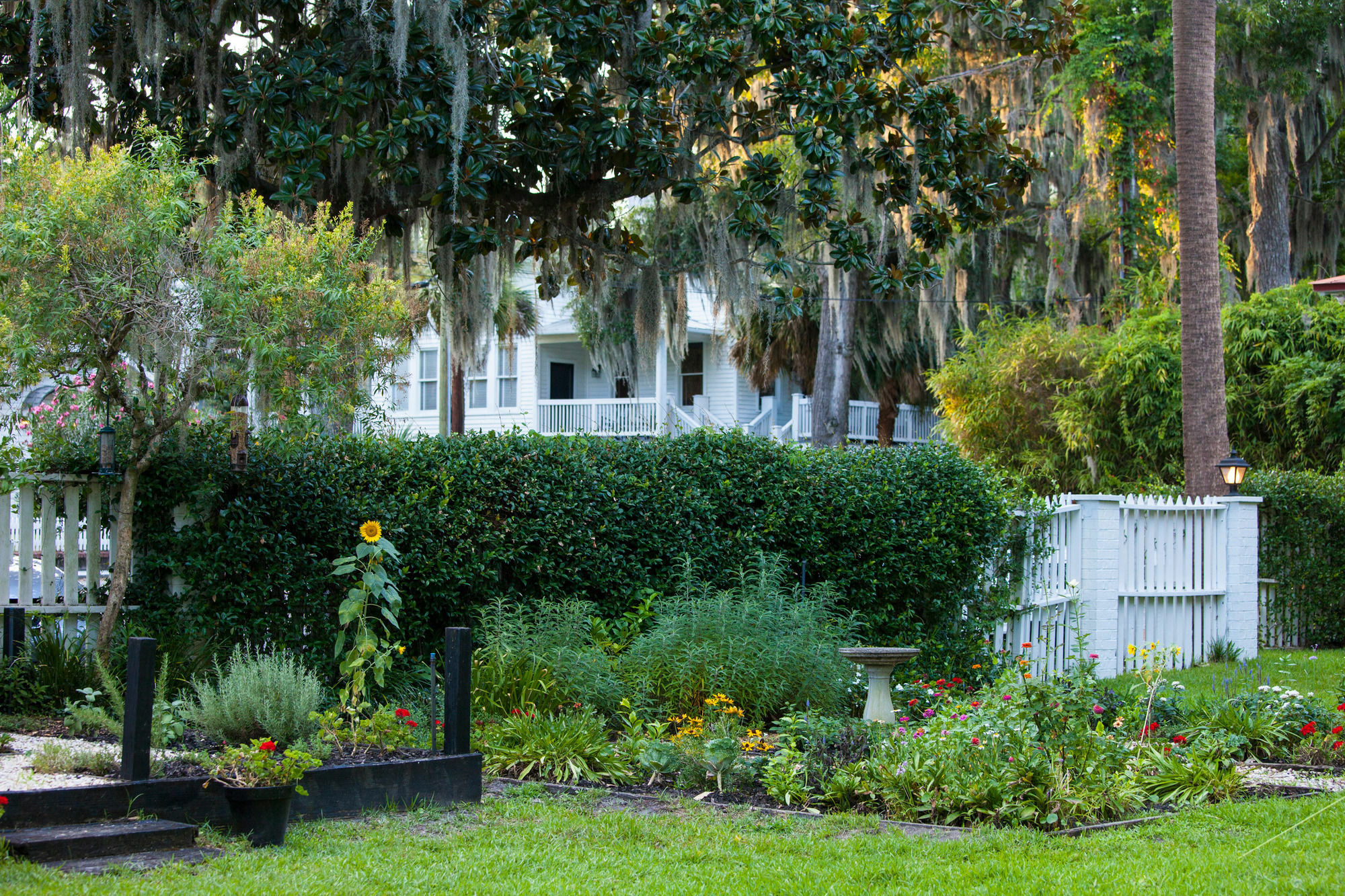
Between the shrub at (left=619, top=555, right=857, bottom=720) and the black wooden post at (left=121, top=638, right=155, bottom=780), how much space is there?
324 cm

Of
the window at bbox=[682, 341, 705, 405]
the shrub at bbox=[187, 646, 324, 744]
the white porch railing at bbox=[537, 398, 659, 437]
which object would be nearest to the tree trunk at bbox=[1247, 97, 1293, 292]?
the white porch railing at bbox=[537, 398, 659, 437]

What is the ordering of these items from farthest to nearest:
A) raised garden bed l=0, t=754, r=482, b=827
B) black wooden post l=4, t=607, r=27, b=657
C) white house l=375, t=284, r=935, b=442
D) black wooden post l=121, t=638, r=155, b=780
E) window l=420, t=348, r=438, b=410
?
window l=420, t=348, r=438, b=410 → white house l=375, t=284, r=935, b=442 → black wooden post l=4, t=607, r=27, b=657 → black wooden post l=121, t=638, r=155, b=780 → raised garden bed l=0, t=754, r=482, b=827

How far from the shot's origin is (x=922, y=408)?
2973 cm

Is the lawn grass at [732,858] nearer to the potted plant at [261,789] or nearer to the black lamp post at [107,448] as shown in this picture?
the potted plant at [261,789]

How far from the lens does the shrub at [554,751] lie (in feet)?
21.7

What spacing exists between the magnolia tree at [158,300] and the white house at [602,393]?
18049mm

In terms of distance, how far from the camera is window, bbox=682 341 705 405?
3081 centimetres

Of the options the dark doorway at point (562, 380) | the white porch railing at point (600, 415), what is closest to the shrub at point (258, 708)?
the white porch railing at point (600, 415)

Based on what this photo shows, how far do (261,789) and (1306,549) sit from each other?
12.7 metres

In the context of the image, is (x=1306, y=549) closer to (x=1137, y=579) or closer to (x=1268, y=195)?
(x=1137, y=579)

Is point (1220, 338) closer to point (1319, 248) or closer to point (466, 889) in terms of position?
point (466, 889)

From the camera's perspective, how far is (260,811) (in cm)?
506

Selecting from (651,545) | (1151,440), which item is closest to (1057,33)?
(1151,440)

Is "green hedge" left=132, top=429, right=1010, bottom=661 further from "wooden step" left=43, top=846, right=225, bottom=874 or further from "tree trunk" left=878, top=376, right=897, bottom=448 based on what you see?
"tree trunk" left=878, top=376, right=897, bottom=448
